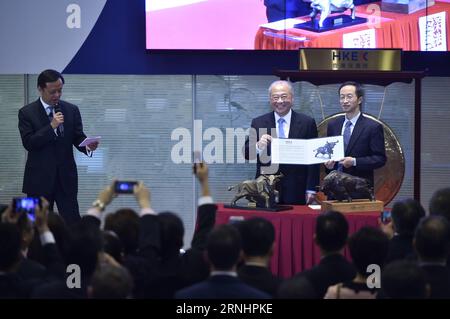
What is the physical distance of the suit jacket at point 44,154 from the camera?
20.2 feet

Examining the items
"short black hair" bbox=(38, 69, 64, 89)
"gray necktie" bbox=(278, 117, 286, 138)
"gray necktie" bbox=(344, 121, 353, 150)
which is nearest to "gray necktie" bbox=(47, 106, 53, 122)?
→ "short black hair" bbox=(38, 69, 64, 89)

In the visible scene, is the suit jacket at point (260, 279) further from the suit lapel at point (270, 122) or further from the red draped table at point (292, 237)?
the suit lapel at point (270, 122)

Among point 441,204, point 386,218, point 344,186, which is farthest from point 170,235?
point 344,186

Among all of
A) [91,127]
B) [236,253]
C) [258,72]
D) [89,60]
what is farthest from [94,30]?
[236,253]

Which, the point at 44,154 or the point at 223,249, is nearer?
the point at 223,249

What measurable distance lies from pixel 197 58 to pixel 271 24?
2.45ft

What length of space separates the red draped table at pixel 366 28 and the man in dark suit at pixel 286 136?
1377 mm

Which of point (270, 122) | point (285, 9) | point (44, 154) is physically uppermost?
point (285, 9)

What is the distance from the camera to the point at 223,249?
Answer: 10.6 feet

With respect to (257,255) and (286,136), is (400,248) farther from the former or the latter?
(286,136)

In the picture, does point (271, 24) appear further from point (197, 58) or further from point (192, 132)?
point (192, 132)

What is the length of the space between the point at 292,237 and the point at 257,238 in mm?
1756

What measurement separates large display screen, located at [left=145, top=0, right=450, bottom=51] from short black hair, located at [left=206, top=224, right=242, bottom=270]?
445cm

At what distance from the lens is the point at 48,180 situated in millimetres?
6176
